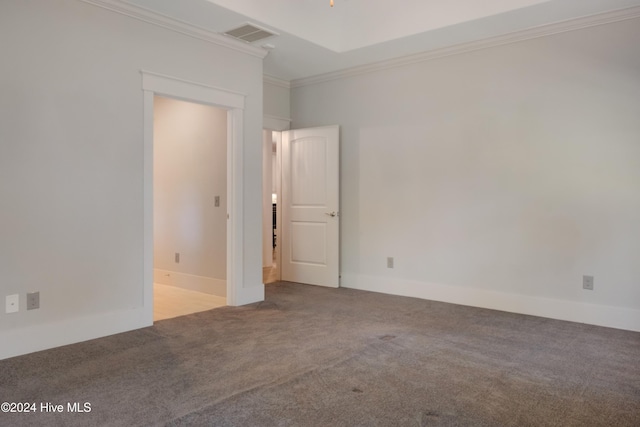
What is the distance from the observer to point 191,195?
218 inches

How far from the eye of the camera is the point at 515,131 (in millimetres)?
4449

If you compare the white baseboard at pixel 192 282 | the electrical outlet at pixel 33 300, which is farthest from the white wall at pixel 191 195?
the electrical outlet at pixel 33 300

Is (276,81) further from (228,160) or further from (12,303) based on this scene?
(12,303)

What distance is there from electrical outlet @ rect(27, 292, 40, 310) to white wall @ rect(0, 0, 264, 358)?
28 mm

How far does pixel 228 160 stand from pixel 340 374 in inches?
105

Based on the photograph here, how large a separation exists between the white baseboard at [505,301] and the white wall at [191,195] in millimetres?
1718

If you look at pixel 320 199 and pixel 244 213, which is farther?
pixel 320 199

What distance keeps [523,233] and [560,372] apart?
70.5 inches

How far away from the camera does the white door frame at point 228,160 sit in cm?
387

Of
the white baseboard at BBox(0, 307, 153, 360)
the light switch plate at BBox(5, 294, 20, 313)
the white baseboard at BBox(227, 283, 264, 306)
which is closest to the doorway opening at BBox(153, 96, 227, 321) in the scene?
the white baseboard at BBox(227, 283, 264, 306)

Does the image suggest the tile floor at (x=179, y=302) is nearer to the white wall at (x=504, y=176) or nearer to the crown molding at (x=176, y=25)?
the white wall at (x=504, y=176)

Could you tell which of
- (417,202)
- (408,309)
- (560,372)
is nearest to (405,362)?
(560,372)

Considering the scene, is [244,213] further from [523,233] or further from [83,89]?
[523,233]

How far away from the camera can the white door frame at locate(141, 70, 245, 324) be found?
3.87m
